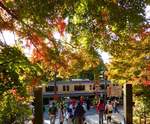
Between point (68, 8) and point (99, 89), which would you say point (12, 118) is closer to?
point (68, 8)

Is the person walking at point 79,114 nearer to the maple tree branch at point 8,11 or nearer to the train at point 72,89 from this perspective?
the maple tree branch at point 8,11

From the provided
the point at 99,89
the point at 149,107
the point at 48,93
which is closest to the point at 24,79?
the point at 149,107

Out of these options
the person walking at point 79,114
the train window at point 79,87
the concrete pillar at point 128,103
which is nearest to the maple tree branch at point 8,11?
the concrete pillar at point 128,103

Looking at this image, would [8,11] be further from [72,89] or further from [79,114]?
[72,89]

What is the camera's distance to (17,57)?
10.1 m

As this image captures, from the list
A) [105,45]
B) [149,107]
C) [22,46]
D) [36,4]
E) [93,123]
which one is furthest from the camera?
[93,123]

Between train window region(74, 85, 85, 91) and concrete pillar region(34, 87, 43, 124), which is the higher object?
train window region(74, 85, 85, 91)

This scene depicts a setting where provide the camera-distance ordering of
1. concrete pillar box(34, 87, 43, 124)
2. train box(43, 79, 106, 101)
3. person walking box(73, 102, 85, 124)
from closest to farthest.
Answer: concrete pillar box(34, 87, 43, 124) < person walking box(73, 102, 85, 124) < train box(43, 79, 106, 101)

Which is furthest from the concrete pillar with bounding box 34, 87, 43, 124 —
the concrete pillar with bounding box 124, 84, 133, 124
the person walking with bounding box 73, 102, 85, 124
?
the person walking with bounding box 73, 102, 85, 124

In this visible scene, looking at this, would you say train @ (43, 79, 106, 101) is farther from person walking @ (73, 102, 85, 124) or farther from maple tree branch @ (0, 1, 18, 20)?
maple tree branch @ (0, 1, 18, 20)

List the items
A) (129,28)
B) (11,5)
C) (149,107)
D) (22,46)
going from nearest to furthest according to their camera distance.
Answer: (129,28)
(11,5)
(22,46)
(149,107)

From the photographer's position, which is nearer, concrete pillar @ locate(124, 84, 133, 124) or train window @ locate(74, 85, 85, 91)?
concrete pillar @ locate(124, 84, 133, 124)

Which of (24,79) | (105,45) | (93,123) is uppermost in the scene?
(105,45)

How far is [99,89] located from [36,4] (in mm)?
47371
